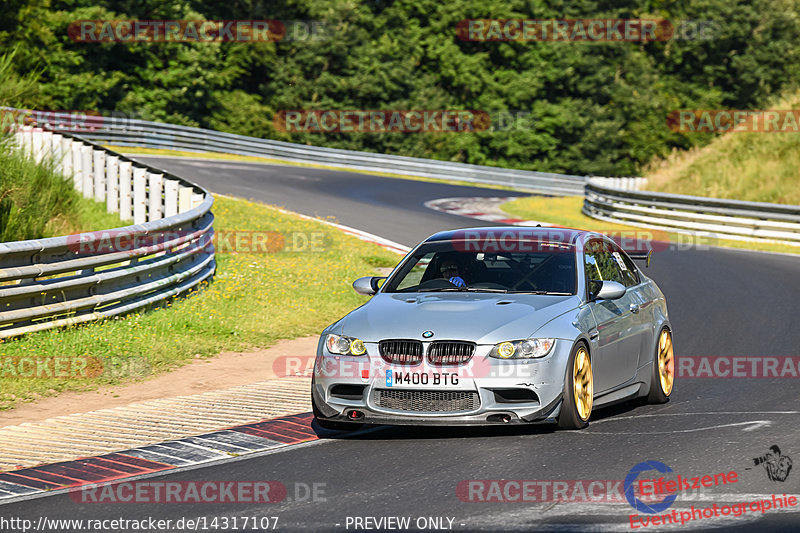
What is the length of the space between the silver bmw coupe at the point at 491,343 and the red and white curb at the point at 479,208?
58.8ft

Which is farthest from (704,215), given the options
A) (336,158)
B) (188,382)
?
(336,158)

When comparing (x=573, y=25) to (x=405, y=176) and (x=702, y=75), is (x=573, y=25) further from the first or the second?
(x=405, y=176)

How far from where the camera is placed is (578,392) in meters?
8.23

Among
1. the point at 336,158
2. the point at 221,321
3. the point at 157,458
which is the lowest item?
the point at 336,158

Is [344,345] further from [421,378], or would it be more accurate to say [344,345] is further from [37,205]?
[37,205]

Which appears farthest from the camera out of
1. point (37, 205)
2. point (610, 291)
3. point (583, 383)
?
point (37, 205)

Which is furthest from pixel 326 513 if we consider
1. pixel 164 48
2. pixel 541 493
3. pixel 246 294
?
pixel 164 48

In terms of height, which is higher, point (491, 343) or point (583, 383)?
point (491, 343)

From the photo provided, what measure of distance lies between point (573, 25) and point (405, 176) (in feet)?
96.2

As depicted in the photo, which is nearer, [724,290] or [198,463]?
[198,463]

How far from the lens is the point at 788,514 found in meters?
5.89

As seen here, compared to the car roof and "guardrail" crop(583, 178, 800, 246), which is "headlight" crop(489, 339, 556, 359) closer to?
the car roof

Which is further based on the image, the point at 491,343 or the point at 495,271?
the point at 495,271

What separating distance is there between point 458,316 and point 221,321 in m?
6.15
